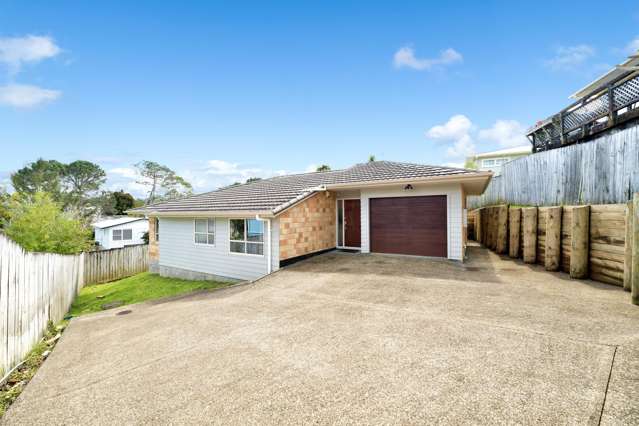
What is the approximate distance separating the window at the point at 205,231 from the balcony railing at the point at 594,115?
590 inches

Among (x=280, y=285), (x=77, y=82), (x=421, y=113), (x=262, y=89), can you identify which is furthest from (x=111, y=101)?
(x=421, y=113)

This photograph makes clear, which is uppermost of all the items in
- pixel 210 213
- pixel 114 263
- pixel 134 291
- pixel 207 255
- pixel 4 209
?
pixel 4 209

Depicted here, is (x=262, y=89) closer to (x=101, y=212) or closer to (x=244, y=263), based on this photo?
(x=244, y=263)

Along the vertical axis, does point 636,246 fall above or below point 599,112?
below

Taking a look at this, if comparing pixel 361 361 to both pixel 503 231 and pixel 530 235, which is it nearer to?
pixel 530 235

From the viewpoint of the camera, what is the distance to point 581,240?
622cm

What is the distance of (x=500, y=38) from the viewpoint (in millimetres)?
13172

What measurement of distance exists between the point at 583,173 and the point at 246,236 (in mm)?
10261

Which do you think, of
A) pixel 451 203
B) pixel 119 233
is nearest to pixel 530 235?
pixel 451 203

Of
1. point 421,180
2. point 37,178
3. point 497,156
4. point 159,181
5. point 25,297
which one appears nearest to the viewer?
point 25,297

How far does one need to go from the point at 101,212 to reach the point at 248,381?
45992mm

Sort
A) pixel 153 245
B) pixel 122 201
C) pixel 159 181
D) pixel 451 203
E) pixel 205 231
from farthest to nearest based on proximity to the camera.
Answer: pixel 159 181
pixel 122 201
pixel 153 245
pixel 205 231
pixel 451 203

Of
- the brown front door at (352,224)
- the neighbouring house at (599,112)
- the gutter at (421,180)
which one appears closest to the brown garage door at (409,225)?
the brown front door at (352,224)

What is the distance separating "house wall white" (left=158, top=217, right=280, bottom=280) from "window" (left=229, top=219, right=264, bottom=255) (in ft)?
0.63
